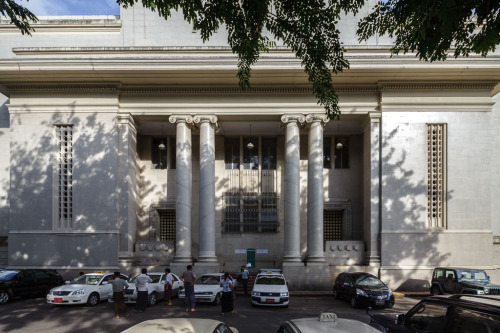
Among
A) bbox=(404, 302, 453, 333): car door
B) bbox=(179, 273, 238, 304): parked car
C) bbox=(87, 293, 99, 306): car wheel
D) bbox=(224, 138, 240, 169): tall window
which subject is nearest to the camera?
bbox=(404, 302, 453, 333): car door

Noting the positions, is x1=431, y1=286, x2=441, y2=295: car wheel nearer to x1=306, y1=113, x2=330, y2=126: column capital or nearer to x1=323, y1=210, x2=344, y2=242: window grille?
x1=323, y1=210, x2=344, y2=242: window grille

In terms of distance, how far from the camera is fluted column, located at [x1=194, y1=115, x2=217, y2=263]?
22.6 meters

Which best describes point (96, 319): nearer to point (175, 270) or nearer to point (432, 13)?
Answer: point (175, 270)

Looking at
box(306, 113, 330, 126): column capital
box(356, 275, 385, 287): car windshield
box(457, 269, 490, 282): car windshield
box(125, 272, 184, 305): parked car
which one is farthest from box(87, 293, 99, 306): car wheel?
A: box(457, 269, 490, 282): car windshield

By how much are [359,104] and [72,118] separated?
15693 mm

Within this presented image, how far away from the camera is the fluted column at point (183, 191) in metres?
22.5

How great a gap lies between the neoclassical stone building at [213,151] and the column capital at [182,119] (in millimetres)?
78

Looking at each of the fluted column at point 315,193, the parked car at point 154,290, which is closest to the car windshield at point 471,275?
the fluted column at point 315,193

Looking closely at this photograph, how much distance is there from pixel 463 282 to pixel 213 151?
13523 millimetres

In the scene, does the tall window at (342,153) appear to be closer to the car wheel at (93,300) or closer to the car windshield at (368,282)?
the car windshield at (368,282)

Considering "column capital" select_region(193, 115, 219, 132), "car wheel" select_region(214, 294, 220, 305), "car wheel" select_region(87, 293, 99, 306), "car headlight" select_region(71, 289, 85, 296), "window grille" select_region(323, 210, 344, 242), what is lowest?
"car wheel" select_region(214, 294, 220, 305)

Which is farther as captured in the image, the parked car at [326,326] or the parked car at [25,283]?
the parked car at [25,283]

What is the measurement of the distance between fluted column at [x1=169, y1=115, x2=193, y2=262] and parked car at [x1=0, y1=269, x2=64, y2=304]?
6.16 m

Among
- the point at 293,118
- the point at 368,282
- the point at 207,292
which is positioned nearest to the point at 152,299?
the point at 207,292
